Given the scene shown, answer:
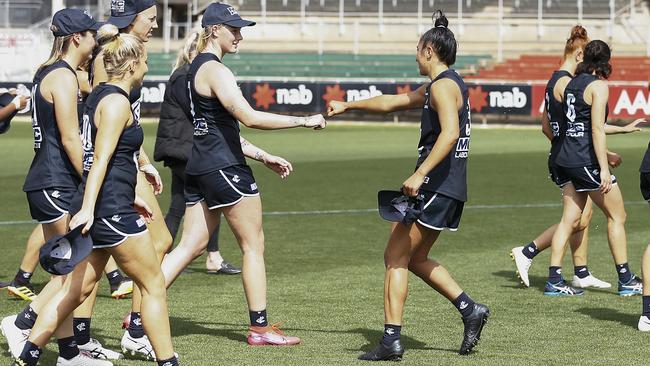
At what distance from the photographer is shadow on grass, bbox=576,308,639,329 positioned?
8.87m

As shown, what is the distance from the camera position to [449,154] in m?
7.53

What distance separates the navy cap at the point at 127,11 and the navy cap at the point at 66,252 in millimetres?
2010

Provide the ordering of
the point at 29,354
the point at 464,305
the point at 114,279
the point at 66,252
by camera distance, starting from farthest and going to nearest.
→ 1. the point at 114,279
2. the point at 464,305
3. the point at 29,354
4. the point at 66,252

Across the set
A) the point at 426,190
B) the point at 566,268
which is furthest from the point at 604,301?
the point at 426,190

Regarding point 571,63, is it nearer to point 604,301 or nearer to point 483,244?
point 604,301

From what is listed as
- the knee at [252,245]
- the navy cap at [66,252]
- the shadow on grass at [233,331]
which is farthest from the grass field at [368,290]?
the navy cap at [66,252]

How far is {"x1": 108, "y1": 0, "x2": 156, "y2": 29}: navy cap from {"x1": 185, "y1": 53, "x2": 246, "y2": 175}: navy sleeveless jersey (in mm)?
497

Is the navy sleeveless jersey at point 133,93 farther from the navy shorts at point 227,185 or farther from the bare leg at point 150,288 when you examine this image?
the bare leg at point 150,288

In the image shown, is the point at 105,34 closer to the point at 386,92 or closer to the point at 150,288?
the point at 150,288

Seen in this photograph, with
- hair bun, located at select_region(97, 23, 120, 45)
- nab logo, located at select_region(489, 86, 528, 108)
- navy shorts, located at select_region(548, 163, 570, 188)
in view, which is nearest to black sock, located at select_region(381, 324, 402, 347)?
hair bun, located at select_region(97, 23, 120, 45)

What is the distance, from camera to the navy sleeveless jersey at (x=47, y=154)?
734 cm

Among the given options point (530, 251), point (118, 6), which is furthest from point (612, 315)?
point (118, 6)

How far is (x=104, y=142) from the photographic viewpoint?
639 centimetres

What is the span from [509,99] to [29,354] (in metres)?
29.2
